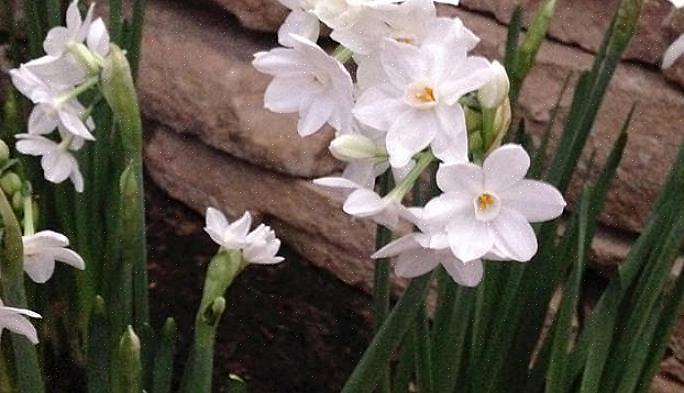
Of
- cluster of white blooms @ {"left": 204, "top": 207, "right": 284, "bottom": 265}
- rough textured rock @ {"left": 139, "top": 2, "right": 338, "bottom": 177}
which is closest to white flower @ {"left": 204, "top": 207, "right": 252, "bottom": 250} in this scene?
cluster of white blooms @ {"left": 204, "top": 207, "right": 284, "bottom": 265}

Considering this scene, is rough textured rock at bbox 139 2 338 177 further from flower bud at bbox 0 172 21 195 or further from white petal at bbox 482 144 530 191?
white petal at bbox 482 144 530 191

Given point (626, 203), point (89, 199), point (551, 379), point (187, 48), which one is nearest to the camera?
point (551, 379)

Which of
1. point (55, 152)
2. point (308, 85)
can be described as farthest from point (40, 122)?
point (308, 85)

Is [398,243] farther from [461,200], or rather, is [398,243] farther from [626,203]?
[626,203]

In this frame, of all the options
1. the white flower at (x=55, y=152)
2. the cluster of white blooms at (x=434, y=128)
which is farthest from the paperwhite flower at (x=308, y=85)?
the white flower at (x=55, y=152)

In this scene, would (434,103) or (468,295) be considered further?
(468,295)

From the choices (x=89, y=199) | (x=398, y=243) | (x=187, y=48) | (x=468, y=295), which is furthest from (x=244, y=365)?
(x=398, y=243)

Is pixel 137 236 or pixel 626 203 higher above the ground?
pixel 137 236

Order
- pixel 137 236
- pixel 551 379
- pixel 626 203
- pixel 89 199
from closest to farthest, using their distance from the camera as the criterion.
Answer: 1. pixel 137 236
2. pixel 551 379
3. pixel 89 199
4. pixel 626 203
